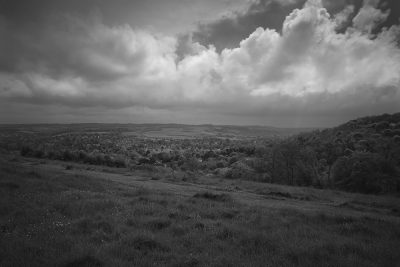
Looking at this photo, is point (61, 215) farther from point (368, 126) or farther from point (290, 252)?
point (368, 126)

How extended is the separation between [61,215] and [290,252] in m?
9.17

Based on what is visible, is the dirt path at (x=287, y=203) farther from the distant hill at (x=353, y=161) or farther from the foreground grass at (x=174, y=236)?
the distant hill at (x=353, y=161)

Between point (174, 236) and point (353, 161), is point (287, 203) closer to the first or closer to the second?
point (174, 236)

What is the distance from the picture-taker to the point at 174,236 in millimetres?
9703

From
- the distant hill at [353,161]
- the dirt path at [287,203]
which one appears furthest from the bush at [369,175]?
the dirt path at [287,203]

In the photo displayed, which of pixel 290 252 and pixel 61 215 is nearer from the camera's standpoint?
pixel 290 252

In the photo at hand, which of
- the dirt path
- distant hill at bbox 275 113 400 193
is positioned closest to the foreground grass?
the dirt path

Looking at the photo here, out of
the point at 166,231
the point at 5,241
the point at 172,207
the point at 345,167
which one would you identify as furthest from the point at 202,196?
the point at 345,167

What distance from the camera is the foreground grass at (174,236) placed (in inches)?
298

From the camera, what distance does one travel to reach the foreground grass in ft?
24.8

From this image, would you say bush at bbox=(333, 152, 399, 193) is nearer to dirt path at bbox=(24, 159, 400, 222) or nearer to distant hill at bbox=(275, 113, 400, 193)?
distant hill at bbox=(275, 113, 400, 193)

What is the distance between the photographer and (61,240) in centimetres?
832

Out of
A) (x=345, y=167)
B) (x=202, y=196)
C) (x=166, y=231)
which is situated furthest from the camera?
(x=345, y=167)

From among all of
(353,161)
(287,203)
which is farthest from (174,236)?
(353,161)
